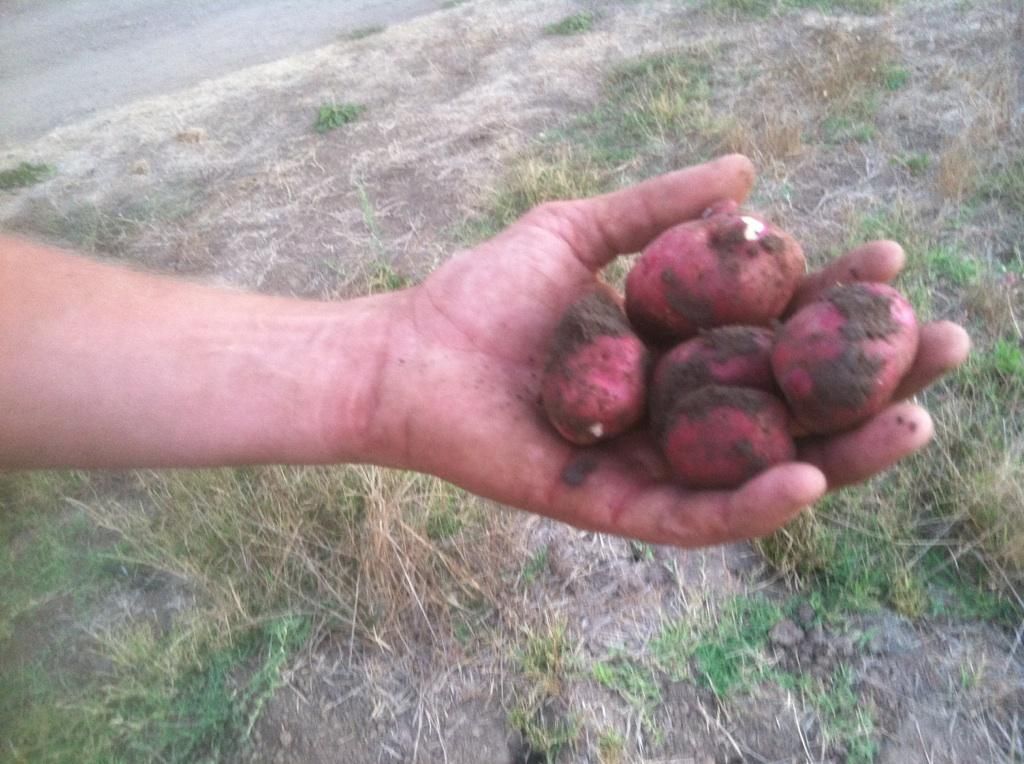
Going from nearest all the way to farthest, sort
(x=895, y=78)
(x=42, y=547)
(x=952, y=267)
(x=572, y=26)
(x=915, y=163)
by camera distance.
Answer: (x=42, y=547), (x=952, y=267), (x=915, y=163), (x=895, y=78), (x=572, y=26)

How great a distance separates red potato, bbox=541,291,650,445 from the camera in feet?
5.84

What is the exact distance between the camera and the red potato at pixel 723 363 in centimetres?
175

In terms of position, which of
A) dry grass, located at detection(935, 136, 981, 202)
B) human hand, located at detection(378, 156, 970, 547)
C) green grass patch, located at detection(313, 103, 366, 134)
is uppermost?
human hand, located at detection(378, 156, 970, 547)

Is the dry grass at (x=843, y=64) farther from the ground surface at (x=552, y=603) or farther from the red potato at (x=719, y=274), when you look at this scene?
the red potato at (x=719, y=274)

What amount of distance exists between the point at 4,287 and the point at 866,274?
1895mm

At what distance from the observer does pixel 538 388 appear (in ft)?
6.70

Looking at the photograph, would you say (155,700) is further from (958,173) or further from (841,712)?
(958,173)

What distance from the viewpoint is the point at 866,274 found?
1.90m

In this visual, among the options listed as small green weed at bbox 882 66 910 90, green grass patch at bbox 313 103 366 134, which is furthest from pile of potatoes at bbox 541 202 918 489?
green grass patch at bbox 313 103 366 134

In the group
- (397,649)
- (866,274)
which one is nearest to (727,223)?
(866,274)

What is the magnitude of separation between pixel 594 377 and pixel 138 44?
24.0 feet

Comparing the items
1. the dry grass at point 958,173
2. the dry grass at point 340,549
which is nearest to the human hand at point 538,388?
the dry grass at point 340,549

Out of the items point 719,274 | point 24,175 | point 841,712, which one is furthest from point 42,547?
point 24,175

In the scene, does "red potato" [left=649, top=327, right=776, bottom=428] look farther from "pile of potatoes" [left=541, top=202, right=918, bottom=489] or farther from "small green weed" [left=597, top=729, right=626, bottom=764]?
"small green weed" [left=597, top=729, right=626, bottom=764]
